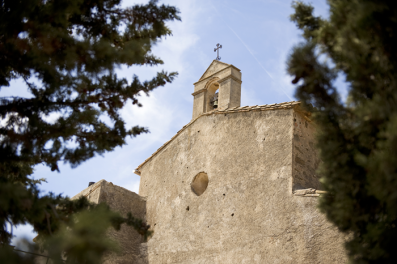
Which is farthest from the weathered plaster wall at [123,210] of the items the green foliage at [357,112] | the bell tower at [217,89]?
the green foliage at [357,112]

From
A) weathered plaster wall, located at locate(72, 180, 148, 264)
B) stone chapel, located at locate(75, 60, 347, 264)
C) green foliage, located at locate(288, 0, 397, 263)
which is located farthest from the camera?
weathered plaster wall, located at locate(72, 180, 148, 264)

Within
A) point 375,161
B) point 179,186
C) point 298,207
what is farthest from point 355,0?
point 179,186

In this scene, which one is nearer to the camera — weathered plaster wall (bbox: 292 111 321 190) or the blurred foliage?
the blurred foliage

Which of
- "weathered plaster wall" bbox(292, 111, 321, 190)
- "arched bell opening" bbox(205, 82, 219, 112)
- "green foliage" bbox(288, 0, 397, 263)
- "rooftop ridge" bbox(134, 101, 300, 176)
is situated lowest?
"green foliage" bbox(288, 0, 397, 263)

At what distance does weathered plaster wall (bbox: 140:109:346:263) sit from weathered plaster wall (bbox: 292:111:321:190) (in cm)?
12

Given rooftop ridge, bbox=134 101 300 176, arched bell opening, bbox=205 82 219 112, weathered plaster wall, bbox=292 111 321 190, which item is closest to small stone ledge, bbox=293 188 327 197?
weathered plaster wall, bbox=292 111 321 190

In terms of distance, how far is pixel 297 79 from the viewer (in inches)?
149

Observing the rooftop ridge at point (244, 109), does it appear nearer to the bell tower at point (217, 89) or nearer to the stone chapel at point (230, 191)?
the stone chapel at point (230, 191)

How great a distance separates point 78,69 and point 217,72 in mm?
6363

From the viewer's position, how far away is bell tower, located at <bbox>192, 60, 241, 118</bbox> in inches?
389

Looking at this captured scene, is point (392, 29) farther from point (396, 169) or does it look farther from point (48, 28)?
point (48, 28)

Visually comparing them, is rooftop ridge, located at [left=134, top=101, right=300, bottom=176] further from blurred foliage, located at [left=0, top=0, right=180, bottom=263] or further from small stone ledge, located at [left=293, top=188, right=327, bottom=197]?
blurred foliage, located at [left=0, top=0, right=180, bottom=263]

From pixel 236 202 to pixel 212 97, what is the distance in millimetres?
3591

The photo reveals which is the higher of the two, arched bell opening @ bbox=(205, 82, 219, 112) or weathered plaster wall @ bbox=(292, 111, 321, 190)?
arched bell opening @ bbox=(205, 82, 219, 112)
